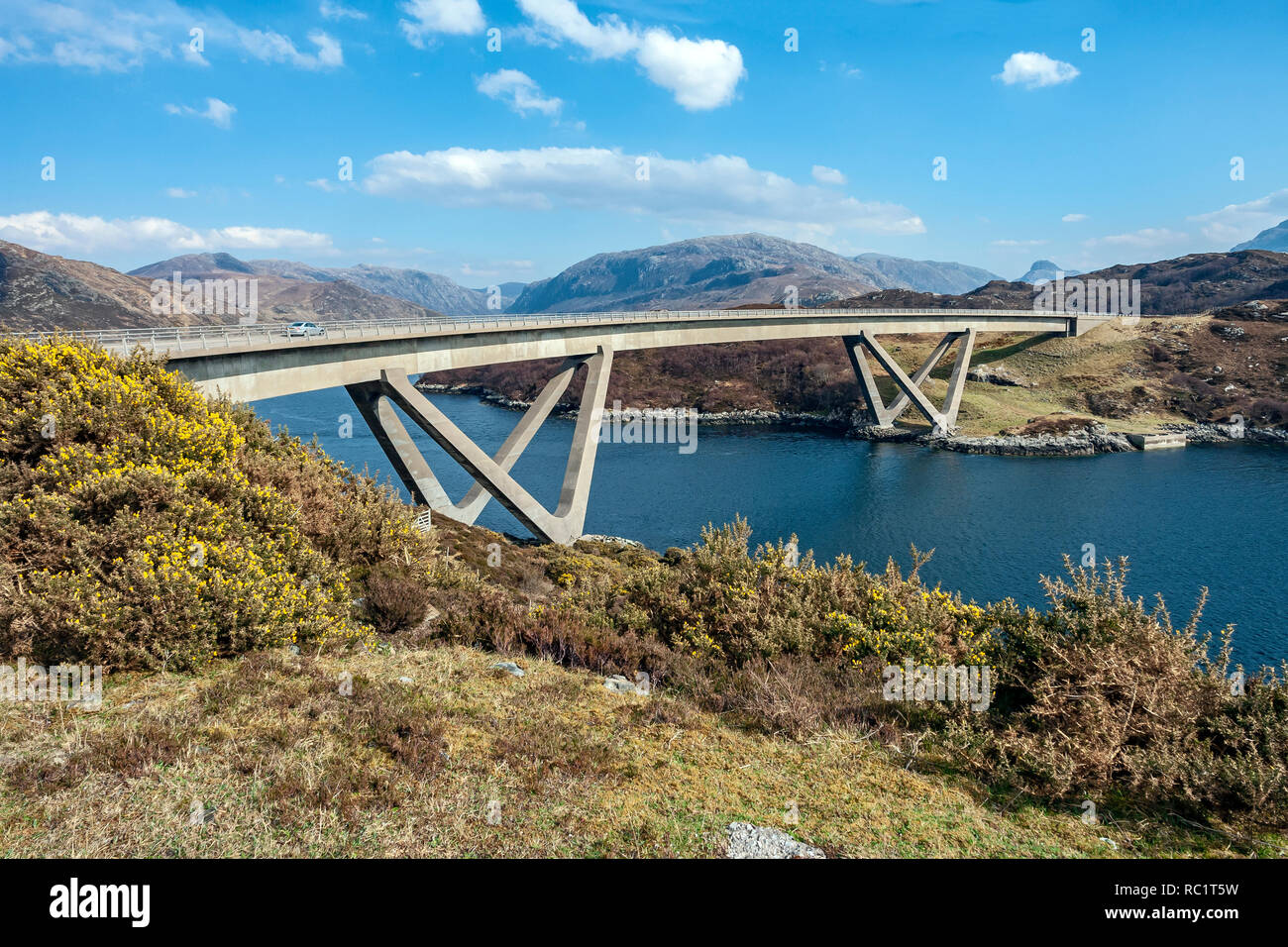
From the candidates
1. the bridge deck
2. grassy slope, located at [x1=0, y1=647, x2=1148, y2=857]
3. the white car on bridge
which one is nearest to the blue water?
the bridge deck

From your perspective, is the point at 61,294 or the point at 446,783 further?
the point at 61,294

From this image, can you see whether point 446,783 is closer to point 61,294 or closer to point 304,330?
point 304,330

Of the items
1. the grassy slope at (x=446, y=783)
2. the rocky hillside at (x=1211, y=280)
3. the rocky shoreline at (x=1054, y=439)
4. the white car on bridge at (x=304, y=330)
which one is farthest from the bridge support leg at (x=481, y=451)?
the rocky hillside at (x=1211, y=280)

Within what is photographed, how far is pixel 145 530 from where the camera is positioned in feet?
30.0

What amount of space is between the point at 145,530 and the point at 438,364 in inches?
866

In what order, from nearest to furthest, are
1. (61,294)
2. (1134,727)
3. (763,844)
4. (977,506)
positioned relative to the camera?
(763,844) → (1134,727) → (977,506) → (61,294)

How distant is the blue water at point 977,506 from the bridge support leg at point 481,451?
408cm

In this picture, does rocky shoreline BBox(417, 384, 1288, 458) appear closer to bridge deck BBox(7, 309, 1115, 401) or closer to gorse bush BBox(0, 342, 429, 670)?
bridge deck BBox(7, 309, 1115, 401)

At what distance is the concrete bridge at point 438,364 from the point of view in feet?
71.4

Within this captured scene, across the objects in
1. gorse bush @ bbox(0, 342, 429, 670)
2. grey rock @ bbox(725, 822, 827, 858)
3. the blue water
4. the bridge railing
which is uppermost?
the bridge railing

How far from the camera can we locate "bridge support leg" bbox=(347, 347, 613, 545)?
2791 cm

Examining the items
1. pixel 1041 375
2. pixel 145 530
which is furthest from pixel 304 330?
pixel 1041 375

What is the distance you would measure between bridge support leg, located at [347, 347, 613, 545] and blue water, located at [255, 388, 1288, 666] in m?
4.08
